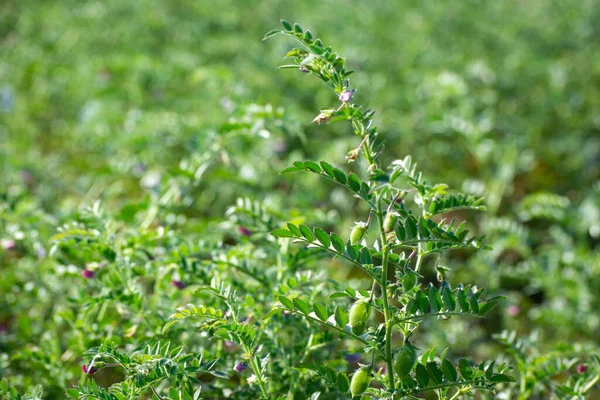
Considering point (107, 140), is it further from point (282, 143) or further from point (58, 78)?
point (58, 78)

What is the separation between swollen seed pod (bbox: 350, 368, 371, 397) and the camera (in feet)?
3.92

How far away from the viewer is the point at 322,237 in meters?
1.23

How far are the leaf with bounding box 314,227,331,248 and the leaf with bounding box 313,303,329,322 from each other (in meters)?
0.12

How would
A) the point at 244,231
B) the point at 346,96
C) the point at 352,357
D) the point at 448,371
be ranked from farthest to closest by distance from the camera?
the point at 244,231 < the point at 352,357 < the point at 448,371 < the point at 346,96

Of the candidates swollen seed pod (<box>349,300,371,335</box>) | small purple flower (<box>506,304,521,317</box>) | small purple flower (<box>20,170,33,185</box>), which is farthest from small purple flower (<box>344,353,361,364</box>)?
small purple flower (<box>20,170,33,185</box>)

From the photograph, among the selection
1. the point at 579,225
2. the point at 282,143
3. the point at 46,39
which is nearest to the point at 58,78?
the point at 46,39

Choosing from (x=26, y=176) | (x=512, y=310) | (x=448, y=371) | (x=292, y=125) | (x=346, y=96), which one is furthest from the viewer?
(x=26, y=176)

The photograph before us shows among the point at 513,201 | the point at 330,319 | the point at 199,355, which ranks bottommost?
the point at 199,355

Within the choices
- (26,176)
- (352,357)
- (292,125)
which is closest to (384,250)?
(352,357)

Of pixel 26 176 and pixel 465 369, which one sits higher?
pixel 26 176

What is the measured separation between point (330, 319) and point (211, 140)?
3.35ft

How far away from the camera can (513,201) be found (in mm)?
3512

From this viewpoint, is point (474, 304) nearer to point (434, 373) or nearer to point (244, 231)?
point (434, 373)

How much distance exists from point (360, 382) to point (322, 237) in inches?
10.7
